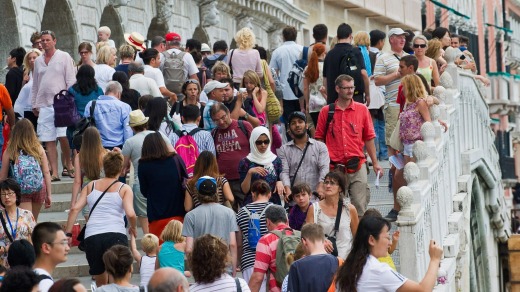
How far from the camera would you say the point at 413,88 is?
15789 mm

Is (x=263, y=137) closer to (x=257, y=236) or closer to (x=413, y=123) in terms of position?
(x=257, y=236)

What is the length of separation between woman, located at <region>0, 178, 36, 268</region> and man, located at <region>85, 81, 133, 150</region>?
324 cm

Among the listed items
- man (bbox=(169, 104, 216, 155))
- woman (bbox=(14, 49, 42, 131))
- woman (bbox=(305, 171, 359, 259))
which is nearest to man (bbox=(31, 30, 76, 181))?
woman (bbox=(14, 49, 42, 131))

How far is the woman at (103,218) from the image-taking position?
1215cm

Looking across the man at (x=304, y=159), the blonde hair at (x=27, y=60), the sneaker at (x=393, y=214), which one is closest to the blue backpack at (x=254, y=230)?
the man at (x=304, y=159)

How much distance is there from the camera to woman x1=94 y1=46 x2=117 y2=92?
1727cm

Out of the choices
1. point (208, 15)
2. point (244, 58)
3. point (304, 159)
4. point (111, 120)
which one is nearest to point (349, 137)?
point (304, 159)

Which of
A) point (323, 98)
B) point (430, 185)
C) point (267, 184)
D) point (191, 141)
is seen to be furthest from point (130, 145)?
point (323, 98)

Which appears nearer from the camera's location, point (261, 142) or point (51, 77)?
point (261, 142)

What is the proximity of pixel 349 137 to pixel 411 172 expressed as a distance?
2.19 feet

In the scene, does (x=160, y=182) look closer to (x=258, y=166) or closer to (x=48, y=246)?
(x=258, y=166)

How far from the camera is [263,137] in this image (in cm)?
1370

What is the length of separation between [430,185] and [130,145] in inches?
132

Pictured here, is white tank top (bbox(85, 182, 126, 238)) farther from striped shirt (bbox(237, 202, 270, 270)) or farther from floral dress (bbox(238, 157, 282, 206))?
floral dress (bbox(238, 157, 282, 206))
